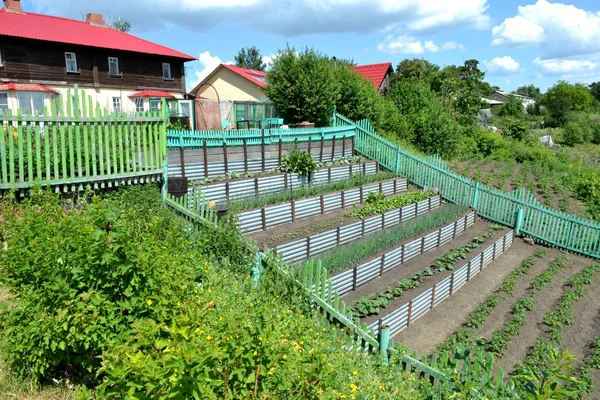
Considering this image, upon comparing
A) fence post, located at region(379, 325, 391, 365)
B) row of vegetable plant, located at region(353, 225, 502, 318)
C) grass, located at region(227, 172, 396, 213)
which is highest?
grass, located at region(227, 172, 396, 213)

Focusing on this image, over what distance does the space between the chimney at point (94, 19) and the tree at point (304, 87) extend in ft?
54.0

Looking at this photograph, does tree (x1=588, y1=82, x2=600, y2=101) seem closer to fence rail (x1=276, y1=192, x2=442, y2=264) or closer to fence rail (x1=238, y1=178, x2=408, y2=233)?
fence rail (x1=238, y1=178, x2=408, y2=233)

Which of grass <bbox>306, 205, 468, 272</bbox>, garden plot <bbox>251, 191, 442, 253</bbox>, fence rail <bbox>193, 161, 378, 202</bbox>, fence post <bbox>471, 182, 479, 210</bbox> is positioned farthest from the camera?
fence post <bbox>471, 182, 479, 210</bbox>

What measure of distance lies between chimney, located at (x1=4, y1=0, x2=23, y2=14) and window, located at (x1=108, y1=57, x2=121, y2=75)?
5.19m

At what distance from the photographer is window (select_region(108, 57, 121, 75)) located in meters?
25.2

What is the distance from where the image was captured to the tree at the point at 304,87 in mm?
16250

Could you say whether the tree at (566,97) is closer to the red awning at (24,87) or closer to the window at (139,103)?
the window at (139,103)

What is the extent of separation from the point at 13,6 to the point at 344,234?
988 inches

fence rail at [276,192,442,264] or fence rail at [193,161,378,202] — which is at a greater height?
fence rail at [193,161,378,202]

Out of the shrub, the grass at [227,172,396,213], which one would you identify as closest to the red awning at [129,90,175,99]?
the grass at [227,172,396,213]

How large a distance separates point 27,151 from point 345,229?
6.14 metres

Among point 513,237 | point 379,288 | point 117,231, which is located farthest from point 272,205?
point 513,237

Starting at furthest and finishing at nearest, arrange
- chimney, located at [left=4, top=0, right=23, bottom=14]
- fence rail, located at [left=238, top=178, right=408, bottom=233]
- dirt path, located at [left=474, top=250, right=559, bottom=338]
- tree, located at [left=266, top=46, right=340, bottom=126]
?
chimney, located at [left=4, top=0, right=23, bottom=14] → tree, located at [left=266, top=46, right=340, bottom=126] → fence rail, located at [left=238, top=178, right=408, bottom=233] → dirt path, located at [left=474, top=250, right=559, bottom=338]

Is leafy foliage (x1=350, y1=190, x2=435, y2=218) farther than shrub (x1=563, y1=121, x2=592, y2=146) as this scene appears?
No
